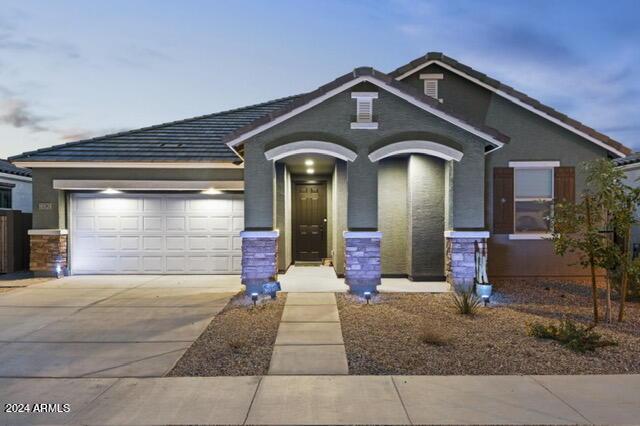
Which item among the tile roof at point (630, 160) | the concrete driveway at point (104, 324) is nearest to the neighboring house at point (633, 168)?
the tile roof at point (630, 160)

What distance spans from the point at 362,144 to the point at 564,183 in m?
6.00

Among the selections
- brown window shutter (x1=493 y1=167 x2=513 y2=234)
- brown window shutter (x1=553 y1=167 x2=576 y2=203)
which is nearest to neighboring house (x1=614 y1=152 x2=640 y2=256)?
brown window shutter (x1=553 y1=167 x2=576 y2=203)

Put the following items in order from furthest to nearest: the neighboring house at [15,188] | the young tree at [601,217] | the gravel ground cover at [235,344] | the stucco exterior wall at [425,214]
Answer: the neighboring house at [15,188], the stucco exterior wall at [425,214], the young tree at [601,217], the gravel ground cover at [235,344]

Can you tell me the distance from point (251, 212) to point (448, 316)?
4626 millimetres

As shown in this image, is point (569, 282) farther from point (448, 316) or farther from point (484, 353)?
point (484, 353)

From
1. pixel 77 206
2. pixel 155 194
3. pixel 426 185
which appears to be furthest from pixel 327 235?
pixel 77 206

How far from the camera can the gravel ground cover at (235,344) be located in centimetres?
544

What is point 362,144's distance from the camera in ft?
31.8

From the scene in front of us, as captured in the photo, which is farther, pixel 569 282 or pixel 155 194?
pixel 155 194

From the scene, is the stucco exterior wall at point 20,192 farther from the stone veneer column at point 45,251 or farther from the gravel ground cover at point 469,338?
the gravel ground cover at point 469,338

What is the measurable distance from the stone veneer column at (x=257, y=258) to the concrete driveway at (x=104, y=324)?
0.70 m

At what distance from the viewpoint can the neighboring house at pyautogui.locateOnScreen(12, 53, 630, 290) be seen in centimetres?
960

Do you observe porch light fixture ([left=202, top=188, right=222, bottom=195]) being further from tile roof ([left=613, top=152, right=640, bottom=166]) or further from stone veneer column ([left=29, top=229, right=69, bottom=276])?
tile roof ([left=613, top=152, right=640, bottom=166])

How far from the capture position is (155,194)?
1278 cm
